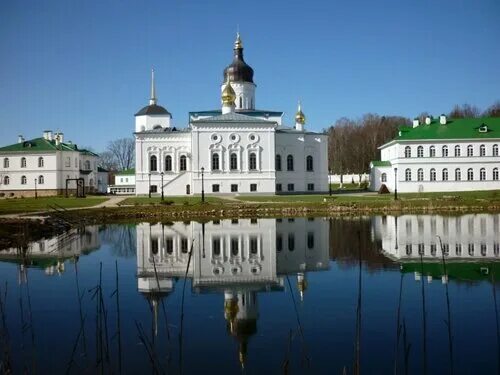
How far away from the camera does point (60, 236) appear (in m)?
23.8

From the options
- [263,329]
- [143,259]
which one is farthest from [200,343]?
[143,259]

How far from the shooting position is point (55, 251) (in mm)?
19000

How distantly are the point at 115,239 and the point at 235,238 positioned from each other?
18.3 feet

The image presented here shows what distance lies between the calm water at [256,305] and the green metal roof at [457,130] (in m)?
34.1

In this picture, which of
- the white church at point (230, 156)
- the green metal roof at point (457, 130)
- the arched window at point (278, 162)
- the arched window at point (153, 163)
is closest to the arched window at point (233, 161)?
the white church at point (230, 156)

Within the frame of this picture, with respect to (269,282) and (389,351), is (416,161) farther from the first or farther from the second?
(389,351)

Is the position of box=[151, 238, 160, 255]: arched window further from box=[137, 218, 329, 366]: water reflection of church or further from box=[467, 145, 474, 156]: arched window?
box=[467, 145, 474, 156]: arched window

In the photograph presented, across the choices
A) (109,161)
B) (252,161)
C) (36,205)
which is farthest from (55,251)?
(109,161)

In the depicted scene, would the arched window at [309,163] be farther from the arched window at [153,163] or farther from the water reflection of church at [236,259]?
the water reflection of church at [236,259]

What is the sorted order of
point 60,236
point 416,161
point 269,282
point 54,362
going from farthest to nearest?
point 416,161 → point 60,236 → point 269,282 → point 54,362

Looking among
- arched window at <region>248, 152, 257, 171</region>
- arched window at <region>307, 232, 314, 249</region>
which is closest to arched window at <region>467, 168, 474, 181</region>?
arched window at <region>248, 152, 257, 171</region>

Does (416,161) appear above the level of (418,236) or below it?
above

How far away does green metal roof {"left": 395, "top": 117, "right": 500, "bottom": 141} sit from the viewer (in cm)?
5528

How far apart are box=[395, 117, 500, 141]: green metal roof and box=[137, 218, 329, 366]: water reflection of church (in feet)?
106
